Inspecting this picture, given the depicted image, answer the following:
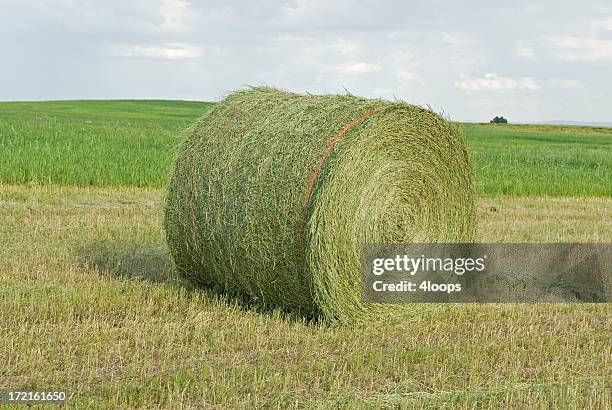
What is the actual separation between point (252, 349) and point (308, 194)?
1.36m

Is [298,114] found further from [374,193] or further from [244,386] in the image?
[244,386]

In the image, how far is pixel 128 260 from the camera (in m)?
9.59

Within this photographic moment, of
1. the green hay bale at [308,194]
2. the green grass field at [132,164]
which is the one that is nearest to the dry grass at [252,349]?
the green hay bale at [308,194]

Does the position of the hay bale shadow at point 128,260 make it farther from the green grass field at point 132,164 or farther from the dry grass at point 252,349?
the green grass field at point 132,164

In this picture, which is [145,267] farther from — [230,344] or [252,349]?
[252,349]

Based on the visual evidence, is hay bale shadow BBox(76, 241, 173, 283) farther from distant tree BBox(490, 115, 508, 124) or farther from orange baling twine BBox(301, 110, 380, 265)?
distant tree BBox(490, 115, 508, 124)

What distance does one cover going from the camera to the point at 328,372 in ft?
19.0

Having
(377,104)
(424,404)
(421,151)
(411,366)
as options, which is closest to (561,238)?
(421,151)

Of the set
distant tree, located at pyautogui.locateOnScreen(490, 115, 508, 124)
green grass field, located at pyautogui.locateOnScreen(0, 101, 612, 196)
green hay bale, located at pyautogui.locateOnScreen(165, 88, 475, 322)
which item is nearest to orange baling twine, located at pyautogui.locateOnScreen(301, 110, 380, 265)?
green hay bale, located at pyautogui.locateOnScreen(165, 88, 475, 322)

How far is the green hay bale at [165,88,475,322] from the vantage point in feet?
23.1

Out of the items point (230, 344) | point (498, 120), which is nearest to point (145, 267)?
point (230, 344)

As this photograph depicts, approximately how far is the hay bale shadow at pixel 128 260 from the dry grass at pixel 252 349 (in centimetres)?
3

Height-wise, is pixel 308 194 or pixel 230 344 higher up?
pixel 308 194

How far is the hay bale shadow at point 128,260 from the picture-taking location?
8.97 meters
